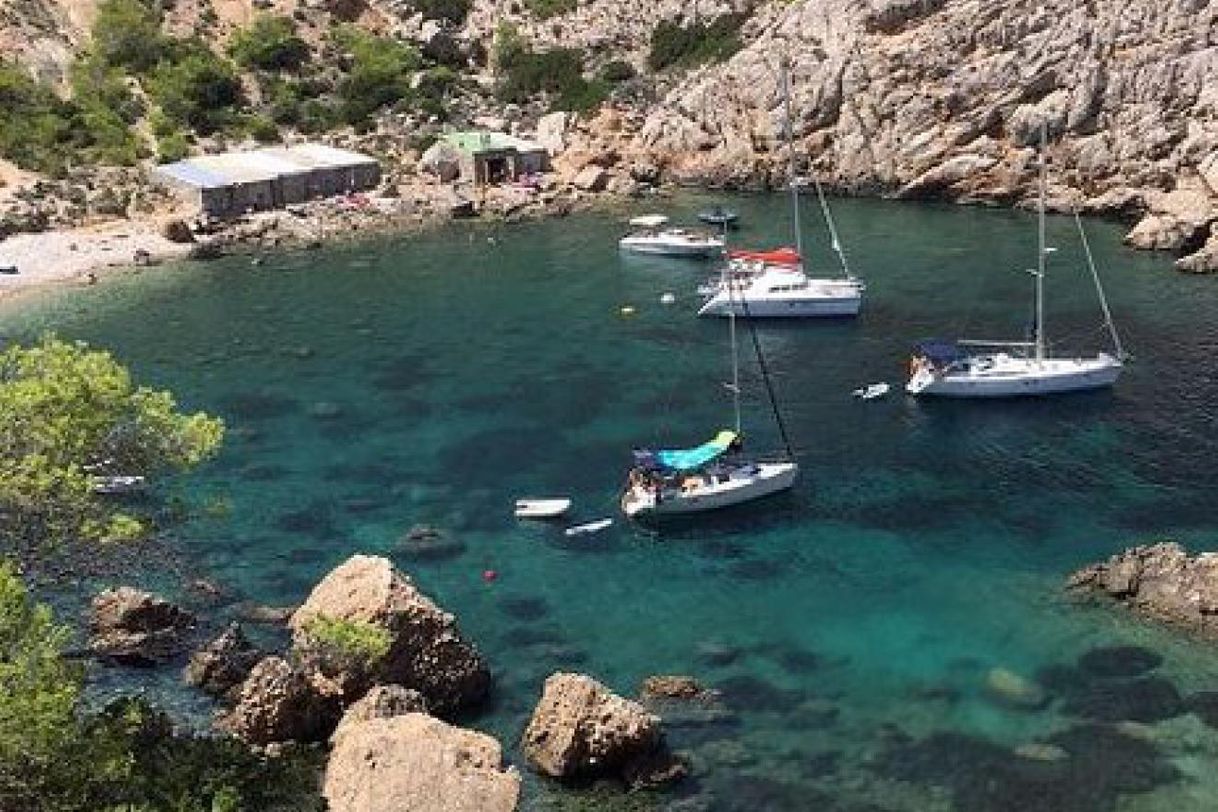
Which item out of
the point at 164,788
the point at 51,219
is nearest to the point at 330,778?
the point at 164,788

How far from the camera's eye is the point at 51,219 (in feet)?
377

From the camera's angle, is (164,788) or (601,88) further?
(601,88)

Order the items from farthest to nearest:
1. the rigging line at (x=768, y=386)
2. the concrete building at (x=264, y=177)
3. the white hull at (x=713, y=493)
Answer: the concrete building at (x=264, y=177) → the rigging line at (x=768, y=386) → the white hull at (x=713, y=493)

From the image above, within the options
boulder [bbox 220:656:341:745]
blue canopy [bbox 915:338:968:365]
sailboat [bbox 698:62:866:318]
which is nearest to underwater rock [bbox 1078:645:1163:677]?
boulder [bbox 220:656:341:745]

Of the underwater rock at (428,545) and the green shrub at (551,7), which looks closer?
the underwater rock at (428,545)

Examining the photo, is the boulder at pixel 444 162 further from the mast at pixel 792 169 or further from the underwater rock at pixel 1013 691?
the underwater rock at pixel 1013 691

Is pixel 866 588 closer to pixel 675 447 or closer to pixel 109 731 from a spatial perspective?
pixel 675 447

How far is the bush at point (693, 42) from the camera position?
14450cm

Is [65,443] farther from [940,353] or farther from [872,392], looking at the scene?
[940,353]

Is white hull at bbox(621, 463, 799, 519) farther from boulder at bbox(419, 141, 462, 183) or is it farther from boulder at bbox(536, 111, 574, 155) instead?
boulder at bbox(536, 111, 574, 155)

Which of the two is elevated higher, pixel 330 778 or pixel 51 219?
pixel 51 219

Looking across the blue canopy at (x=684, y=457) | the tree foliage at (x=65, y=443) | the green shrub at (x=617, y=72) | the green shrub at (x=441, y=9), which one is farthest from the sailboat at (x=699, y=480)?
the green shrub at (x=441, y=9)

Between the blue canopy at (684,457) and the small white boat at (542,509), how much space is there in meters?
4.30

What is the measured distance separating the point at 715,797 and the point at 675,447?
1167 inches
